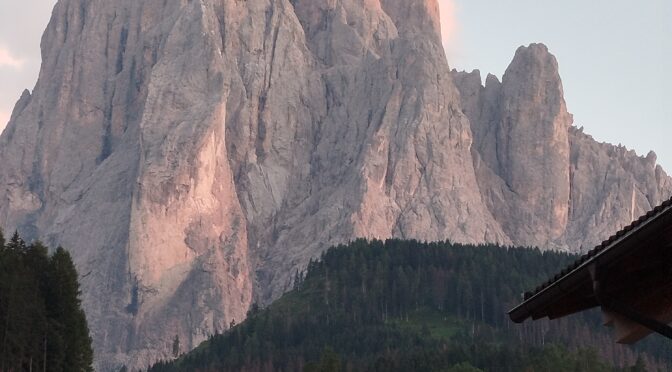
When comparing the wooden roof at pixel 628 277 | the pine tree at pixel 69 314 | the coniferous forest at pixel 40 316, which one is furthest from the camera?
the pine tree at pixel 69 314

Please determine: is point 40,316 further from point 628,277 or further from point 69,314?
point 628,277

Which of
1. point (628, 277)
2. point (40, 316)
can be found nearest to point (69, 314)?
point (40, 316)

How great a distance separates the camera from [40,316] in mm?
87375

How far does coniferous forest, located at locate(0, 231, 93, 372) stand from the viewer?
85.4 metres

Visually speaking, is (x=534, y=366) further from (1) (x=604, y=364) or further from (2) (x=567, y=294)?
(2) (x=567, y=294)

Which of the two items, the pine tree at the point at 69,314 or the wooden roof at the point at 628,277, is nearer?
the wooden roof at the point at 628,277

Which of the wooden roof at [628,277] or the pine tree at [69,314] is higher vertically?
the pine tree at [69,314]

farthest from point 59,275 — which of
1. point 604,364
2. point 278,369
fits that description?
point 278,369

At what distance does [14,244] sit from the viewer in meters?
99.6

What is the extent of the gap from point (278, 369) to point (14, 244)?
101913mm

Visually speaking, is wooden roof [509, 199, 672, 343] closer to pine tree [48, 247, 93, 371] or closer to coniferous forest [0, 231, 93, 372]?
coniferous forest [0, 231, 93, 372]

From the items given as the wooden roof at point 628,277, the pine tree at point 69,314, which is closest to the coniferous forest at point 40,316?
the pine tree at point 69,314

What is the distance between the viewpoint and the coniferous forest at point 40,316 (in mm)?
85438

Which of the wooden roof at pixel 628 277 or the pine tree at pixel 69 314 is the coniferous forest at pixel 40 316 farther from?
the wooden roof at pixel 628 277
